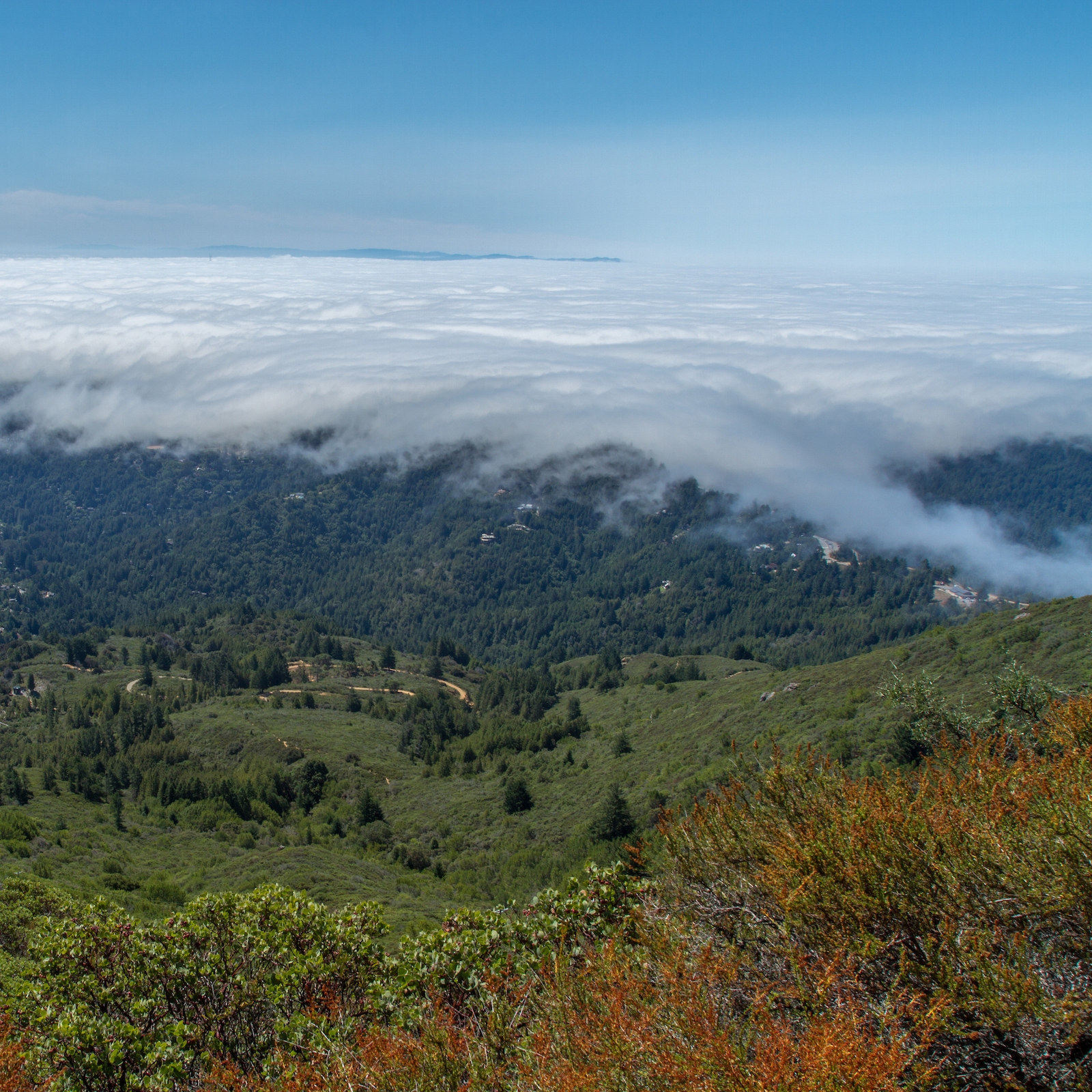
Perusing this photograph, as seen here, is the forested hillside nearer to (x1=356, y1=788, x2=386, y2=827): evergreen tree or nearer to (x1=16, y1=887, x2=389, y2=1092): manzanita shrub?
(x1=16, y1=887, x2=389, y2=1092): manzanita shrub

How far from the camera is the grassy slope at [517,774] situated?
207ft

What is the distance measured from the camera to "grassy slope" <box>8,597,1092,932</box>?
207ft

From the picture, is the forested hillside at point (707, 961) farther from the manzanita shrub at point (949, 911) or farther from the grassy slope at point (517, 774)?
the grassy slope at point (517, 774)

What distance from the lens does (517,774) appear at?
369 ft

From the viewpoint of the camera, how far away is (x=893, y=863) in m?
14.7

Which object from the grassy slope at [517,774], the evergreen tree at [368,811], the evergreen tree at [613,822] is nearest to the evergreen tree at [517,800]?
the grassy slope at [517,774]

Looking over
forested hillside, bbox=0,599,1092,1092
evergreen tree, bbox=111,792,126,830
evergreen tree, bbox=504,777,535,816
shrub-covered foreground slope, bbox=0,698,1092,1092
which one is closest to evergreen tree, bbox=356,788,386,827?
evergreen tree, bbox=504,777,535,816

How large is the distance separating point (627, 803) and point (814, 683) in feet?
86.9

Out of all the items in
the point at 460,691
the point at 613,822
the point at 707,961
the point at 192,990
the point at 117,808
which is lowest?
the point at 460,691

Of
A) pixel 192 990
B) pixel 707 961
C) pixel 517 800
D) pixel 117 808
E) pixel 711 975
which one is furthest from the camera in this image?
pixel 117 808

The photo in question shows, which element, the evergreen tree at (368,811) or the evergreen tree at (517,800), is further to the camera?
the evergreen tree at (368,811)

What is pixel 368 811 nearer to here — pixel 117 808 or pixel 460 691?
pixel 117 808

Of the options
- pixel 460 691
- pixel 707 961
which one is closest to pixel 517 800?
pixel 707 961

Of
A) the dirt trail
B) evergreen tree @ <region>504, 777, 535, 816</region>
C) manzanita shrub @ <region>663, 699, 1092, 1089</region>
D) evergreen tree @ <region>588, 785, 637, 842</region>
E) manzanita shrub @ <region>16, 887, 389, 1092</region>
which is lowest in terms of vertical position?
the dirt trail
